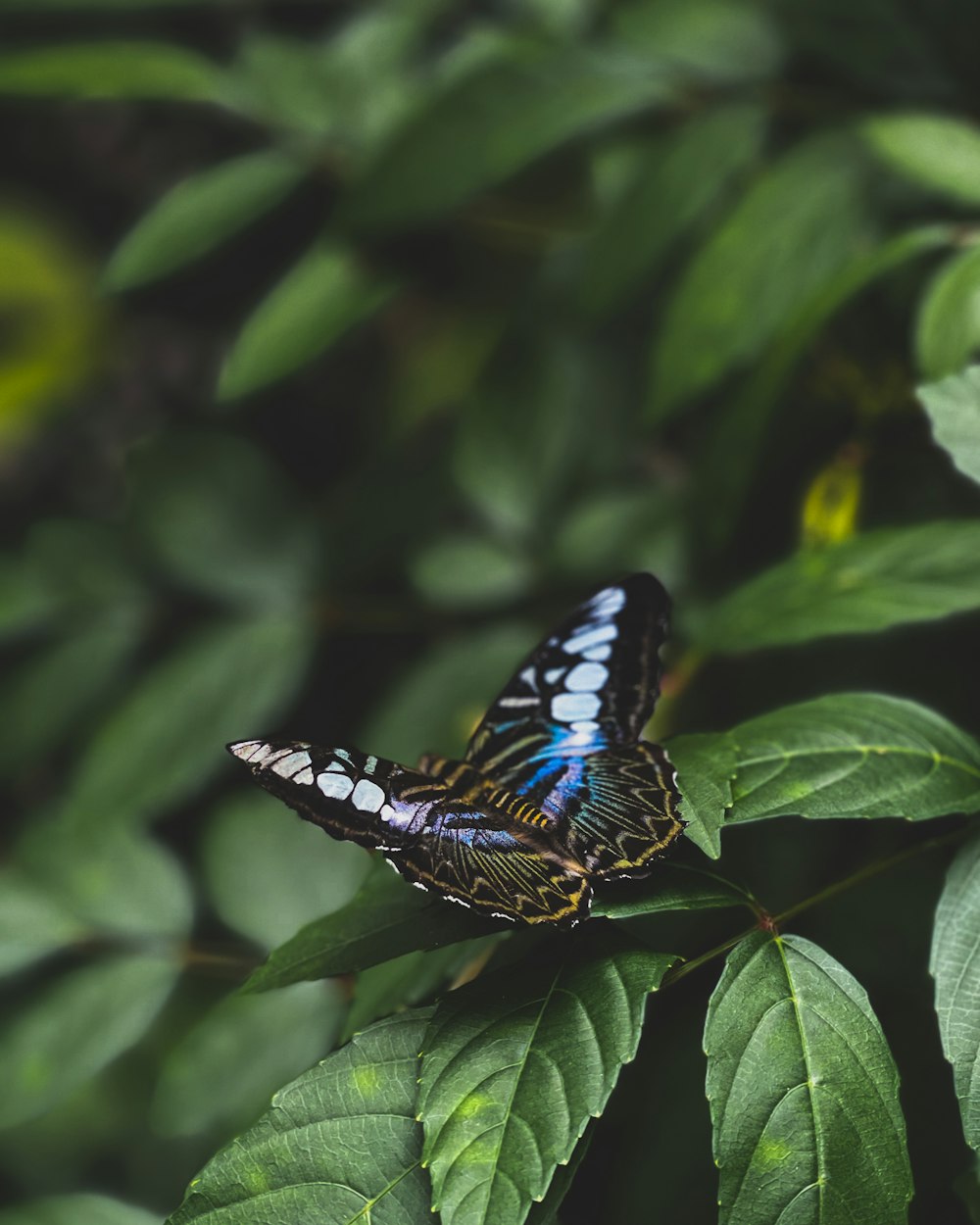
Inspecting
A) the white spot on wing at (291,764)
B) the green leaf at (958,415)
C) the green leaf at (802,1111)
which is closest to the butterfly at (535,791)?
the white spot on wing at (291,764)

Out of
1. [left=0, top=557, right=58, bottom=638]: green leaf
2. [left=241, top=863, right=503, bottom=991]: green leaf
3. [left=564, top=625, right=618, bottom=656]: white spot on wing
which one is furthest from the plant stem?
[left=0, top=557, right=58, bottom=638]: green leaf

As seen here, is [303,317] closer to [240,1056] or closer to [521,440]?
[521,440]

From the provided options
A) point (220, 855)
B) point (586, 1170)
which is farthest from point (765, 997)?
point (220, 855)

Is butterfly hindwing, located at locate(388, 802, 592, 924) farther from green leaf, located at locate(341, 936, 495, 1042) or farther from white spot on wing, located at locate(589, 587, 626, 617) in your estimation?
white spot on wing, located at locate(589, 587, 626, 617)

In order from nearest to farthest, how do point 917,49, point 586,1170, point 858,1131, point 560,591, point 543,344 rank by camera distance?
1. point 858,1131
2. point 586,1170
3. point 917,49
4. point 560,591
5. point 543,344

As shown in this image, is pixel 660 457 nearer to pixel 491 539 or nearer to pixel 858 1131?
pixel 491 539
